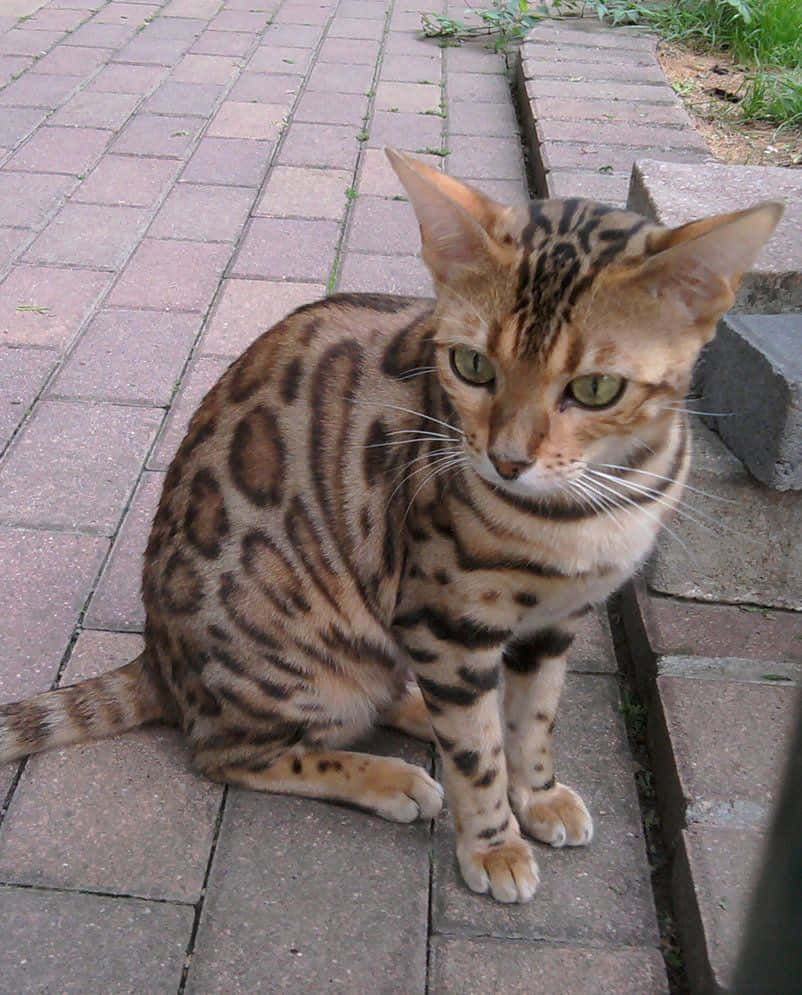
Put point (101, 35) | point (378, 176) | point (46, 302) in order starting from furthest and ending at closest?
point (101, 35), point (378, 176), point (46, 302)

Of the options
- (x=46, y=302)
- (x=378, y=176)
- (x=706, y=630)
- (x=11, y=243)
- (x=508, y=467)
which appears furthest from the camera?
(x=378, y=176)

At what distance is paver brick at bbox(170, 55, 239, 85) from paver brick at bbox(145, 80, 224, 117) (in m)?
0.09

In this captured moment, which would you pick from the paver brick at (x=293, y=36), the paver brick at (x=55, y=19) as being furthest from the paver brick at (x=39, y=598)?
the paver brick at (x=55, y=19)

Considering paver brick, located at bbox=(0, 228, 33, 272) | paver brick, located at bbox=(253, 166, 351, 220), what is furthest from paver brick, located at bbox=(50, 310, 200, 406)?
paver brick, located at bbox=(253, 166, 351, 220)

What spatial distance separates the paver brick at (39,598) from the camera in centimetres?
269

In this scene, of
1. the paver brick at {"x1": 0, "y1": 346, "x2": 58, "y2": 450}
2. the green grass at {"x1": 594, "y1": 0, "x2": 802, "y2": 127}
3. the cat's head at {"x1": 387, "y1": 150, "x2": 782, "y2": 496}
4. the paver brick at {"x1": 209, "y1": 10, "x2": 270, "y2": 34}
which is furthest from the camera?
the paver brick at {"x1": 209, "y1": 10, "x2": 270, "y2": 34}

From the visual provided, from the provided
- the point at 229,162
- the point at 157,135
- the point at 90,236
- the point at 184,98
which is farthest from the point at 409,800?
the point at 184,98

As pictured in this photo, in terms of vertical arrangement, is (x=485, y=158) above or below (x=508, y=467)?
below

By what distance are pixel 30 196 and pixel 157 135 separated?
925mm

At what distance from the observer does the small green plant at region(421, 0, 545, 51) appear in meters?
7.13

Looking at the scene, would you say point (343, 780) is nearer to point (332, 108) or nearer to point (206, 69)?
point (332, 108)

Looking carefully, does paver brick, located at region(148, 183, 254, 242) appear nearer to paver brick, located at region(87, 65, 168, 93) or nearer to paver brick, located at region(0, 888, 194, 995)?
paver brick, located at region(87, 65, 168, 93)

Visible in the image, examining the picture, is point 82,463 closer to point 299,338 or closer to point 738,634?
point 299,338

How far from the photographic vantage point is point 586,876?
2.30 m
